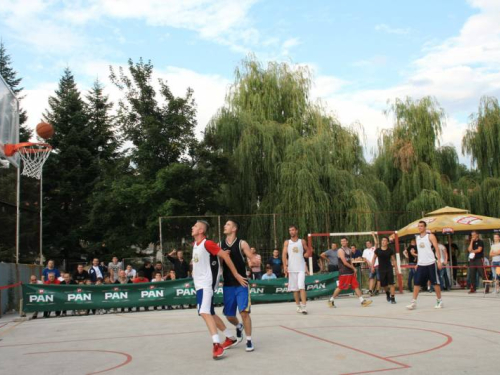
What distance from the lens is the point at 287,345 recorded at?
328 inches

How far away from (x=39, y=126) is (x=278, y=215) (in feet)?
41.9

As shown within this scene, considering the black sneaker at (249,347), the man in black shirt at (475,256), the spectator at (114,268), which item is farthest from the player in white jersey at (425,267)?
the spectator at (114,268)

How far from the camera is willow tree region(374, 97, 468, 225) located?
28922 mm

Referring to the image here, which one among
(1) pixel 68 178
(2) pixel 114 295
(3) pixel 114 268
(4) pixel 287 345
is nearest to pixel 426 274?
(4) pixel 287 345

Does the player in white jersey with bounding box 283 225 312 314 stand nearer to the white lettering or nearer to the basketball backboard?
the white lettering

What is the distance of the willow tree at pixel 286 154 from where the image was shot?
86.3 ft

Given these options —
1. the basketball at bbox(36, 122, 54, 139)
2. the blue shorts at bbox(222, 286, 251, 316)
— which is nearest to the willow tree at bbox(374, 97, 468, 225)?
the basketball at bbox(36, 122, 54, 139)

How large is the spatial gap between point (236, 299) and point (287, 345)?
1027mm

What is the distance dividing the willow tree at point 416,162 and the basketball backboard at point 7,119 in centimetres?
1950

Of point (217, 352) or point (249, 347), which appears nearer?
point (217, 352)

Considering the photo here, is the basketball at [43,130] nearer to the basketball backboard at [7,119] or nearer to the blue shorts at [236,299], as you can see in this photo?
the basketball backboard at [7,119]

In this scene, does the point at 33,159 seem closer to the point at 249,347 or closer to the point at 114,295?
the point at 114,295

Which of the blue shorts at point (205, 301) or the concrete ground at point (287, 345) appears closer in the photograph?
the concrete ground at point (287, 345)

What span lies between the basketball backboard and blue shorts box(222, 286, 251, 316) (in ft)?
20.3
